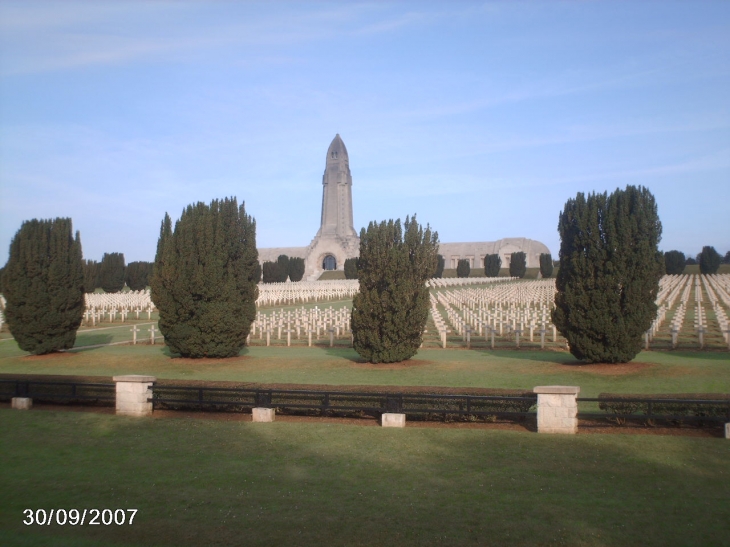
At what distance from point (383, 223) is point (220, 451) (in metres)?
7.89

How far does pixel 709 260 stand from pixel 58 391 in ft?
229

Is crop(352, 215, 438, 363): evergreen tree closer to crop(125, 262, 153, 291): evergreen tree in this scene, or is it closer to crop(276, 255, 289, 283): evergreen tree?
crop(125, 262, 153, 291): evergreen tree

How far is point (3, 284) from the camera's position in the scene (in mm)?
15508

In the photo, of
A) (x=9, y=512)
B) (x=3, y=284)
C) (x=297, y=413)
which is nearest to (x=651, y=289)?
(x=297, y=413)

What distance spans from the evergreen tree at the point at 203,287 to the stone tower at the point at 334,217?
2344 inches

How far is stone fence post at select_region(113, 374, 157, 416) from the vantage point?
30.8 ft

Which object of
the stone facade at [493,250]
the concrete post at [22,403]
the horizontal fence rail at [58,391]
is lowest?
the concrete post at [22,403]

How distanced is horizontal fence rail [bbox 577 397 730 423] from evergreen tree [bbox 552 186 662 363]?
14.6ft

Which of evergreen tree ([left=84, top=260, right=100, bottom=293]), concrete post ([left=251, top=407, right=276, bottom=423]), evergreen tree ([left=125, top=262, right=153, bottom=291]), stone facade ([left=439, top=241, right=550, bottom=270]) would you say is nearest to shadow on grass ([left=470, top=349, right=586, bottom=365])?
concrete post ([left=251, top=407, right=276, bottom=423])

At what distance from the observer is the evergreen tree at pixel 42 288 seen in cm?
1562

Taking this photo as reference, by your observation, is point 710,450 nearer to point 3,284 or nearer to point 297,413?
point 297,413

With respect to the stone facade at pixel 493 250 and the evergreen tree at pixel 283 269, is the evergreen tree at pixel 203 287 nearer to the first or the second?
the evergreen tree at pixel 283 269

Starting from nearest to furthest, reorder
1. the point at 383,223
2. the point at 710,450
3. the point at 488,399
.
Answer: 1. the point at 710,450
2. the point at 488,399
3. the point at 383,223

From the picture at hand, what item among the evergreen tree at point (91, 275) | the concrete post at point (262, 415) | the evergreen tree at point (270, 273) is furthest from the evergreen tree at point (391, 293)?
the evergreen tree at point (270, 273)
